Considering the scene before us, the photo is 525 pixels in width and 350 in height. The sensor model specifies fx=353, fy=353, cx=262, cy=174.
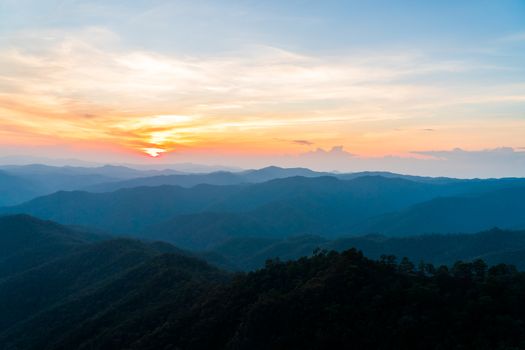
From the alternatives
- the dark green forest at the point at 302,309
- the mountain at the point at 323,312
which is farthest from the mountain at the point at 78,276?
the mountain at the point at 323,312

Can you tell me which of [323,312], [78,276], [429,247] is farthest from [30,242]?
[429,247]

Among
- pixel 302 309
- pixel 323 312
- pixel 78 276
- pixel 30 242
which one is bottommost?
pixel 78 276

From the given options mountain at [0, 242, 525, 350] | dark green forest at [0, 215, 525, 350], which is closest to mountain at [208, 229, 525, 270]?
dark green forest at [0, 215, 525, 350]

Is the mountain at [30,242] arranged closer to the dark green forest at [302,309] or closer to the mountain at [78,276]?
the mountain at [78,276]

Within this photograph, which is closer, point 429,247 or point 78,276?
point 78,276

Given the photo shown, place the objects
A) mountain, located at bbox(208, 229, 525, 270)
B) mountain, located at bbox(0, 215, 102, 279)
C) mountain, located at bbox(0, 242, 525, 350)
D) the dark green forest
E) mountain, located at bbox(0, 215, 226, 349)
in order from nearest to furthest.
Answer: mountain, located at bbox(0, 242, 525, 350) → the dark green forest → mountain, located at bbox(0, 215, 226, 349) → mountain, located at bbox(0, 215, 102, 279) → mountain, located at bbox(208, 229, 525, 270)

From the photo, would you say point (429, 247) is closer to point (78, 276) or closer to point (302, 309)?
point (78, 276)

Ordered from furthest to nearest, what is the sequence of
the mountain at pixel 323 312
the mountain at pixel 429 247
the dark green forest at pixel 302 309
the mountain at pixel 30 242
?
the mountain at pixel 429 247
the mountain at pixel 30 242
the dark green forest at pixel 302 309
the mountain at pixel 323 312

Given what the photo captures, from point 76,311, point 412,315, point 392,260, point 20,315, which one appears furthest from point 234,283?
point 20,315

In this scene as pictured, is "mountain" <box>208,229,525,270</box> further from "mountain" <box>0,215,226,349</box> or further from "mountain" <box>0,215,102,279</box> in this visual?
"mountain" <box>0,215,102,279</box>

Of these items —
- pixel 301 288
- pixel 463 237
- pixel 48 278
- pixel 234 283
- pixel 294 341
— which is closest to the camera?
pixel 294 341

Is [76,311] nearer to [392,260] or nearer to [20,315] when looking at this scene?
[20,315]
